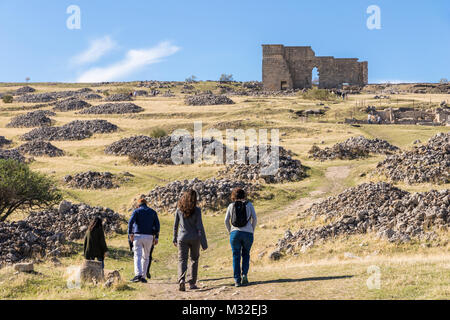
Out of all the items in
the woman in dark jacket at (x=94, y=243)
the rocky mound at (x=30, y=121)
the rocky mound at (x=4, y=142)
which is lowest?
the woman in dark jacket at (x=94, y=243)

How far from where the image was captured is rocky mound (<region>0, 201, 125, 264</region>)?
14766mm

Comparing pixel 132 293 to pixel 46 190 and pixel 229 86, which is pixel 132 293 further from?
pixel 229 86

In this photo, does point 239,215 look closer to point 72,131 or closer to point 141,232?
point 141,232

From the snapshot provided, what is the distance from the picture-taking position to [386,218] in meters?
15.6

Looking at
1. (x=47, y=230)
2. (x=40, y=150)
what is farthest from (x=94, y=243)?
(x=40, y=150)

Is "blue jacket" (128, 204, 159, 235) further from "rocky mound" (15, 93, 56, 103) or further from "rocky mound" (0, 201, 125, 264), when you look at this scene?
"rocky mound" (15, 93, 56, 103)

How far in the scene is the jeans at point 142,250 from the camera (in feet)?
34.3

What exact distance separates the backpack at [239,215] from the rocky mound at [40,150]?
111ft

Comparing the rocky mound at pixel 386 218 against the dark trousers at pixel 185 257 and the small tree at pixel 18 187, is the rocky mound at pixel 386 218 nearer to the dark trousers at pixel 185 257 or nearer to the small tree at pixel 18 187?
the dark trousers at pixel 185 257

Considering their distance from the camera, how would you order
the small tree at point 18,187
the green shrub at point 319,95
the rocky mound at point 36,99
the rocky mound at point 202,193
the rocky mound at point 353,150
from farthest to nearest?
the rocky mound at point 36,99 → the green shrub at point 319,95 → the rocky mound at point 353,150 → the rocky mound at point 202,193 → the small tree at point 18,187

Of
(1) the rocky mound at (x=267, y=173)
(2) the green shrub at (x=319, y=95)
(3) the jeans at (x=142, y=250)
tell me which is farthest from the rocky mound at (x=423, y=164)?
(2) the green shrub at (x=319, y=95)

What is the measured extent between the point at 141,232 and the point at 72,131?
42.6 m

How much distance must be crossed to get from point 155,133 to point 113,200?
17.9 meters
